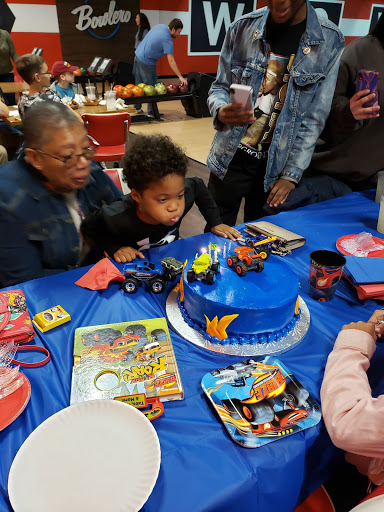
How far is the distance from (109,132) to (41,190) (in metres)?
2.65

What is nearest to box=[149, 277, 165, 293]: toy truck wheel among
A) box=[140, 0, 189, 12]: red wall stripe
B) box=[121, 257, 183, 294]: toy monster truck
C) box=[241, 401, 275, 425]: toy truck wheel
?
box=[121, 257, 183, 294]: toy monster truck

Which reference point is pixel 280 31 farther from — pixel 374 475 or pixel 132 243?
pixel 374 475

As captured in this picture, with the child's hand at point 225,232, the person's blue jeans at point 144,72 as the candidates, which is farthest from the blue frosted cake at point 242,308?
the person's blue jeans at point 144,72

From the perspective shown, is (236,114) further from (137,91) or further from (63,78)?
(137,91)

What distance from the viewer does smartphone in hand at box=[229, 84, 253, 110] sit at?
1.72m


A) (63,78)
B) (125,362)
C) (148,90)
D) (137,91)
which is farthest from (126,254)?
(148,90)

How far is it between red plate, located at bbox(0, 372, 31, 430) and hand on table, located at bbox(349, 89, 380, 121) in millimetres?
1896

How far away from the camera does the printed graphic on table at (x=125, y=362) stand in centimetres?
Result: 100

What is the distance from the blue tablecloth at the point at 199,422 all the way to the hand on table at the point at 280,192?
0.73 meters

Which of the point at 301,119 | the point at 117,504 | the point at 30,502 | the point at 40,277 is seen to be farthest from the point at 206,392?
the point at 301,119

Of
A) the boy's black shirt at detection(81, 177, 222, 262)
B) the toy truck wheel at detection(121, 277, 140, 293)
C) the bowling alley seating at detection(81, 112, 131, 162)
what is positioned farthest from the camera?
the bowling alley seating at detection(81, 112, 131, 162)

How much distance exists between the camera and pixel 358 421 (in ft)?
2.88

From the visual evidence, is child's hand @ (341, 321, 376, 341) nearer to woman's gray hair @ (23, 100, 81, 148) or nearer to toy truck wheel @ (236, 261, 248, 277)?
toy truck wheel @ (236, 261, 248, 277)

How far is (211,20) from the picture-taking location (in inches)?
371
